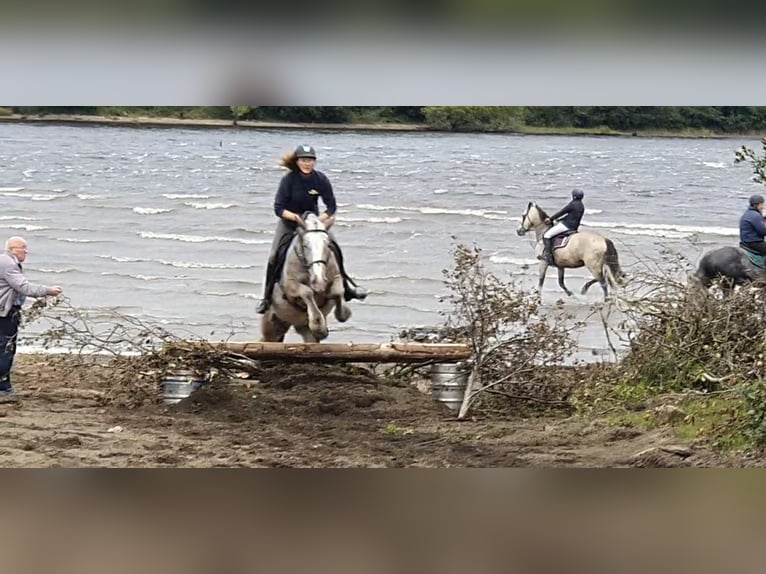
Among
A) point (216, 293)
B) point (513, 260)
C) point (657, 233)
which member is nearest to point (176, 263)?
point (216, 293)

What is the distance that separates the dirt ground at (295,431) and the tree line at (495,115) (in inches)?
47.8

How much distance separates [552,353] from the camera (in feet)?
17.8

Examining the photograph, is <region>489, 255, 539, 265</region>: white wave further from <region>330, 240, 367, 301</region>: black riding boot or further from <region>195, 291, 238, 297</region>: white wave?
<region>195, 291, 238, 297</region>: white wave

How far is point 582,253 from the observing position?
17.8 ft

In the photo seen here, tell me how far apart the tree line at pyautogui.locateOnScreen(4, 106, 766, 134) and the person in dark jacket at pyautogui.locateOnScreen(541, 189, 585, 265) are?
35 centimetres

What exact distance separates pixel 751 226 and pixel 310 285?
212cm

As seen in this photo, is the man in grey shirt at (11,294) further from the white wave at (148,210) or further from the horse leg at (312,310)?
the horse leg at (312,310)

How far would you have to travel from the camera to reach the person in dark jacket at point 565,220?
17.6 ft

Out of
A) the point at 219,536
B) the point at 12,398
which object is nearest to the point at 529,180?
the point at 219,536

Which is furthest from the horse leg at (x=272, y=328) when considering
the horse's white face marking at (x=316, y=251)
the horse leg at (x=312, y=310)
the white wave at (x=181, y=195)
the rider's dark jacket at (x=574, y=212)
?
the rider's dark jacket at (x=574, y=212)

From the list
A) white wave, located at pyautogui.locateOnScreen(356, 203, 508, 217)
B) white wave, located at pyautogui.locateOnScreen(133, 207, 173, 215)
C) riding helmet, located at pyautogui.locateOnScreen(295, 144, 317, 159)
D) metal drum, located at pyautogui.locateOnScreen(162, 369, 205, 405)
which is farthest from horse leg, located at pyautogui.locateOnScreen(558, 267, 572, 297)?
white wave, located at pyautogui.locateOnScreen(133, 207, 173, 215)

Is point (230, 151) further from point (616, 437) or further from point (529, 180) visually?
point (616, 437)

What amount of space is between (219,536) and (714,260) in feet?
8.77

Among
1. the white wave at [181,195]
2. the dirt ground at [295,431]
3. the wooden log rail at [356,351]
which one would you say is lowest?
the dirt ground at [295,431]
